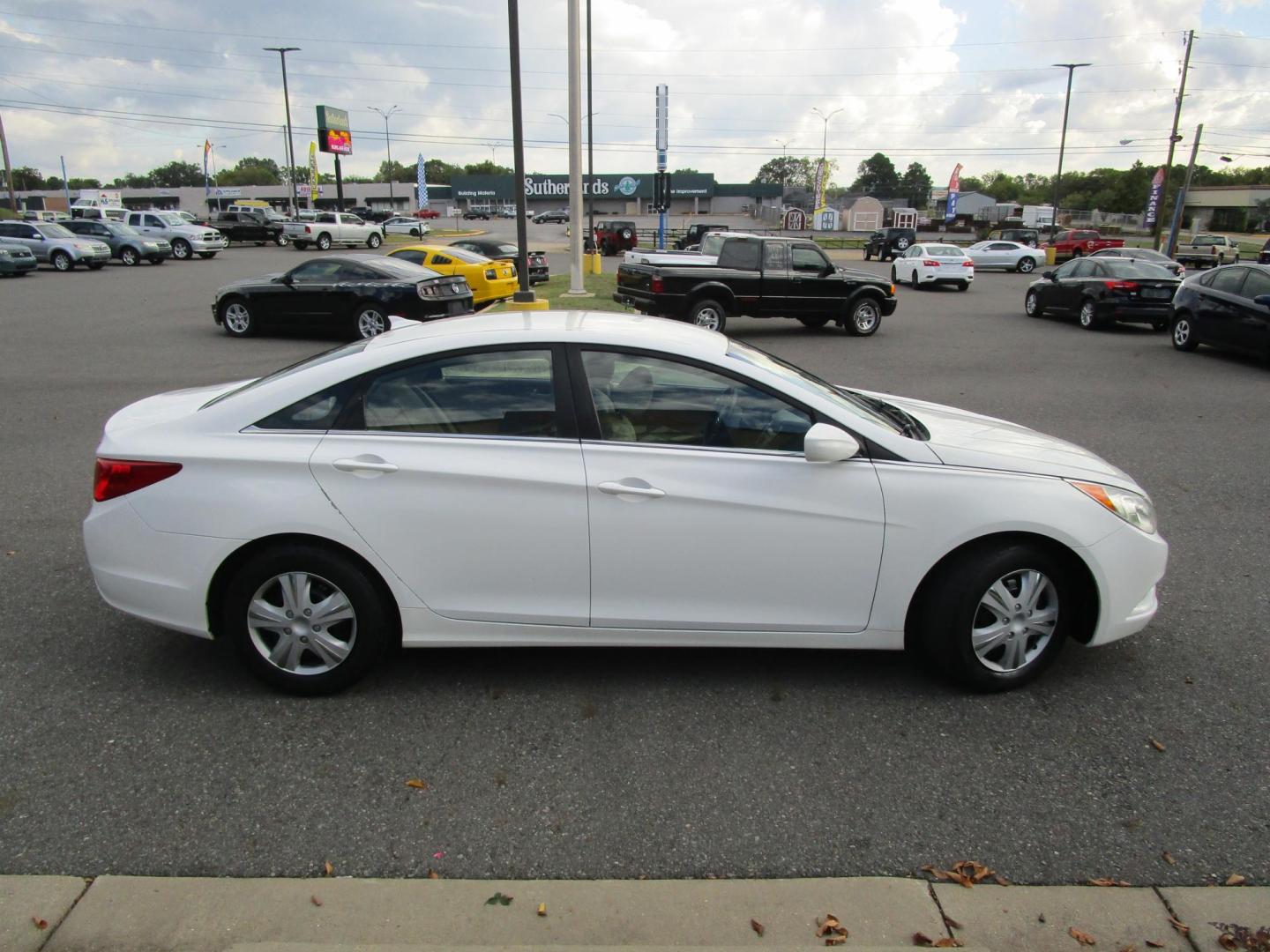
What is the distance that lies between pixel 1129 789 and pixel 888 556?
3.88 feet

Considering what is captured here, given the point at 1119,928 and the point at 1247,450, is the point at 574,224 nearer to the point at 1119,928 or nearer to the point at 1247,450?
the point at 1247,450

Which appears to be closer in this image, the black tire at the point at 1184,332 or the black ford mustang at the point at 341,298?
the black ford mustang at the point at 341,298

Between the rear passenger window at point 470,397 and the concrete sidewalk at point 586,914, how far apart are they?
1753mm

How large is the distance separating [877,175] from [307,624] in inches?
6632

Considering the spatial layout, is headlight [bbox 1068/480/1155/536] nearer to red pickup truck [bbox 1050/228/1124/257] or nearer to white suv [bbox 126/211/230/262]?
white suv [bbox 126/211/230/262]

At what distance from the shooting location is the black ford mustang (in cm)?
1492

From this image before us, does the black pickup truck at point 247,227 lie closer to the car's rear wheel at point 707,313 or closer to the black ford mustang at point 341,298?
the black ford mustang at point 341,298

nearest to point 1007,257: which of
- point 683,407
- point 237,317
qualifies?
point 237,317

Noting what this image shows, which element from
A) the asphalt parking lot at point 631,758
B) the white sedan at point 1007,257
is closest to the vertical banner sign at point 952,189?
the white sedan at point 1007,257

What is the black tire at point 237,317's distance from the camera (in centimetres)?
1556

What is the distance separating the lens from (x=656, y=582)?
3.64m

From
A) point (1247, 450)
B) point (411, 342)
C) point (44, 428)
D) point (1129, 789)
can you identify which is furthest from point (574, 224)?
point (1129, 789)

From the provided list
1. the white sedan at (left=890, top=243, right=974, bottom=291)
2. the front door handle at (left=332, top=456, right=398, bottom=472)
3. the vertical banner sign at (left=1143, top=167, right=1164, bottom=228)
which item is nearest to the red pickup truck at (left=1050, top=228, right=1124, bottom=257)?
the vertical banner sign at (left=1143, top=167, right=1164, bottom=228)

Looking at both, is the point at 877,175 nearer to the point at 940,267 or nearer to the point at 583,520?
the point at 940,267
